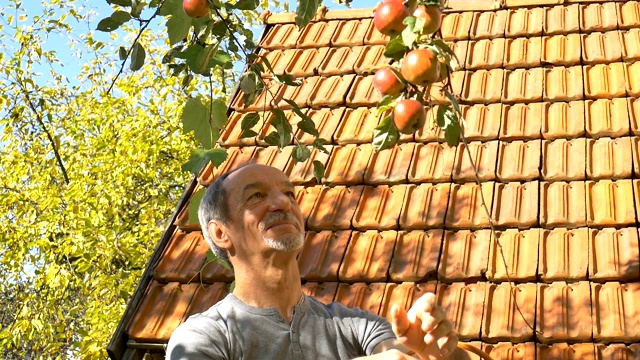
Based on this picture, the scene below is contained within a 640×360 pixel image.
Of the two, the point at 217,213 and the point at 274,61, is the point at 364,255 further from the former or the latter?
the point at 274,61

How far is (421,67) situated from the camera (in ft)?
6.55

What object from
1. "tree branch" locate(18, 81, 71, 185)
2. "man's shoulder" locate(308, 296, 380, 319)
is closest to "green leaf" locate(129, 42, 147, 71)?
"man's shoulder" locate(308, 296, 380, 319)

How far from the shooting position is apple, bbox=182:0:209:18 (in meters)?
2.53

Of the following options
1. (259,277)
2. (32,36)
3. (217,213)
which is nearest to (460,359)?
(259,277)

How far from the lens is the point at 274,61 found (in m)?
5.18

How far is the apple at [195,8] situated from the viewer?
2.53 metres

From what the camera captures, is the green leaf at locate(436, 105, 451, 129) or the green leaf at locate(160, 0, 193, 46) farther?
the green leaf at locate(160, 0, 193, 46)

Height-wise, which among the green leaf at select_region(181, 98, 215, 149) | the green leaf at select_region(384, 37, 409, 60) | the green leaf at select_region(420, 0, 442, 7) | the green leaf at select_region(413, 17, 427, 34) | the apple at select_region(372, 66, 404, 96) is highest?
the green leaf at select_region(181, 98, 215, 149)

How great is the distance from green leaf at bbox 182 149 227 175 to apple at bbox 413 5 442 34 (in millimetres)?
757

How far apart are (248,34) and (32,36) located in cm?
840

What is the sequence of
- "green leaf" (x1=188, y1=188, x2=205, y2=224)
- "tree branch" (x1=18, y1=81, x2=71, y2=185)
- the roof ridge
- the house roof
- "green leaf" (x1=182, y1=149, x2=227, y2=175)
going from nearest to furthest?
"green leaf" (x1=182, y1=149, x2=227, y2=175) < "green leaf" (x1=188, y1=188, x2=205, y2=224) < the house roof < the roof ridge < "tree branch" (x1=18, y1=81, x2=71, y2=185)

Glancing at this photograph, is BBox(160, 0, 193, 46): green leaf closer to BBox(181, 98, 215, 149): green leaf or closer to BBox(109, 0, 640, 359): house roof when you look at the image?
BBox(181, 98, 215, 149): green leaf

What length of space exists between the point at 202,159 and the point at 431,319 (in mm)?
823

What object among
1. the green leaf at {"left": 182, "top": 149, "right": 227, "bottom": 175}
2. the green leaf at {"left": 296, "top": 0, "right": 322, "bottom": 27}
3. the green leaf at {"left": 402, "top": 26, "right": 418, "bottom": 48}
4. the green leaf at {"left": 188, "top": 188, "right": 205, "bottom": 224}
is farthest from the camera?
the green leaf at {"left": 188, "top": 188, "right": 205, "bottom": 224}
